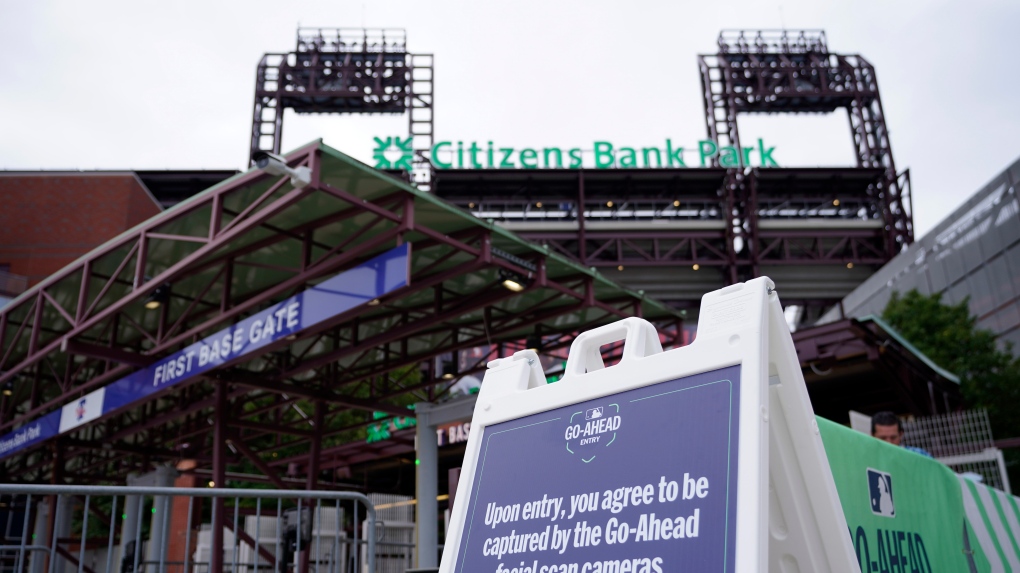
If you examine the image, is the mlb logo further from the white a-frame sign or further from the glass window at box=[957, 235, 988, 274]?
the glass window at box=[957, 235, 988, 274]

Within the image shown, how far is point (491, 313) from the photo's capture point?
48.8ft

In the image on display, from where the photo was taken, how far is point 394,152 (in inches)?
1716

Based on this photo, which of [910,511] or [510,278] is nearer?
[910,511]

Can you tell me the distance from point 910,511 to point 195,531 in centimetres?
1931

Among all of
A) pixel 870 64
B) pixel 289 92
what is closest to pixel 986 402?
pixel 870 64

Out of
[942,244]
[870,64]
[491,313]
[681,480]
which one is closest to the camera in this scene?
[681,480]

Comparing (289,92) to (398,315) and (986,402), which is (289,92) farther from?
(986,402)

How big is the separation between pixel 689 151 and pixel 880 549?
4139cm

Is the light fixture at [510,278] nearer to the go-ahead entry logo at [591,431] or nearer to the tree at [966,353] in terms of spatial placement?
the go-ahead entry logo at [591,431]

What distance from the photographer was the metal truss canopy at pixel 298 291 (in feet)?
35.5

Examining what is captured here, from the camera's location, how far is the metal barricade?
5.12 metres

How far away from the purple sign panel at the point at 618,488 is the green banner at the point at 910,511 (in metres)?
1.15

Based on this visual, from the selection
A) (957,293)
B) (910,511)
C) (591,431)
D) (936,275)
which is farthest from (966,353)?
(591,431)

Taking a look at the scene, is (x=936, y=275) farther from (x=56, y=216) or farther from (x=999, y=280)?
(x=56, y=216)
